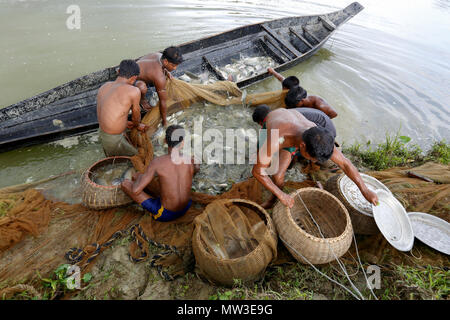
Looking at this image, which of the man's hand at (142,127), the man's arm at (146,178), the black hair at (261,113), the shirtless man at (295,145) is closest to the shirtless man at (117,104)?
the man's hand at (142,127)

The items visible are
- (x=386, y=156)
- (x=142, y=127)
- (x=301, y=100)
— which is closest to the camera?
(x=142, y=127)

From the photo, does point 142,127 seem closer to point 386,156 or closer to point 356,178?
point 356,178

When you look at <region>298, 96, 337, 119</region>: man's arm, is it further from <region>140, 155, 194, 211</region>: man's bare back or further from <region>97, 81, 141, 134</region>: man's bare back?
<region>97, 81, 141, 134</region>: man's bare back

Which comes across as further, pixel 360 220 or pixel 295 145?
pixel 295 145

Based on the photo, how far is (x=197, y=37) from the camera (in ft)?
28.1

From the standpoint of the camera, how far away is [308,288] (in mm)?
2389

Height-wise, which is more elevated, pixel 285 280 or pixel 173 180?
pixel 173 180

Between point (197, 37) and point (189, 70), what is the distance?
3.47 metres

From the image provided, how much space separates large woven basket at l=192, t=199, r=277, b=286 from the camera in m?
2.19

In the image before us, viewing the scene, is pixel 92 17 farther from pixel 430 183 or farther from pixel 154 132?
pixel 430 183

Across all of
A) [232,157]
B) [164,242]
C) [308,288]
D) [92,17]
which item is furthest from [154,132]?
[92,17]

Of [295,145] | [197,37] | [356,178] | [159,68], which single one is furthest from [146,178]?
[197,37]

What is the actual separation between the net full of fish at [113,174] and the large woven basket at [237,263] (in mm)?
1552

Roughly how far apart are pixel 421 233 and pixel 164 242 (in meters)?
2.97
